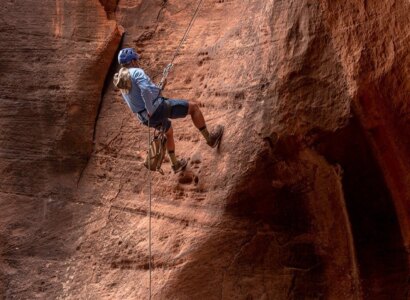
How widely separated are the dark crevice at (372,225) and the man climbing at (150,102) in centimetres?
150

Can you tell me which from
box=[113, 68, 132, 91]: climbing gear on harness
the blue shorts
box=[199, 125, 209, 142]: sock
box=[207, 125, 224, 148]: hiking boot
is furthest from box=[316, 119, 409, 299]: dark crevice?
box=[113, 68, 132, 91]: climbing gear on harness

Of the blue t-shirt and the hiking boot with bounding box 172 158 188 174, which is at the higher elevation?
the blue t-shirt

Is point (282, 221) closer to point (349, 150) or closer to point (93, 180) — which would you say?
point (349, 150)

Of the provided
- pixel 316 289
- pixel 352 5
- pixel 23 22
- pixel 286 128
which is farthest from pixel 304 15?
pixel 23 22

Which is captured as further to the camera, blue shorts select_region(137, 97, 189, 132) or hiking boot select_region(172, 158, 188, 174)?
hiking boot select_region(172, 158, 188, 174)

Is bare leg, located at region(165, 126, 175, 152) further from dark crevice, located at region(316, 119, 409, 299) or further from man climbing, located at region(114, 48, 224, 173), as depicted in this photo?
dark crevice, located at region(316, 119, 409, 299)

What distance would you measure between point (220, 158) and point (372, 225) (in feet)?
6.81

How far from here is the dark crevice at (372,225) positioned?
8086 mm

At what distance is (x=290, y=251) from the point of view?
8.38m

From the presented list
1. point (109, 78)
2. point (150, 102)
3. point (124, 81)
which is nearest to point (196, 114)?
point (150, 102)

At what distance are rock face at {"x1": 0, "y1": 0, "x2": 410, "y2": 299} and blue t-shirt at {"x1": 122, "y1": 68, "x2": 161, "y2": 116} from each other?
1.01 m

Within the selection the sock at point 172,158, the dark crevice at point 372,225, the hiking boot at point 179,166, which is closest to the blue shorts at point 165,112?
the sock at point 172,158

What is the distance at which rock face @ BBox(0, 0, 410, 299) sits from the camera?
7832 mm

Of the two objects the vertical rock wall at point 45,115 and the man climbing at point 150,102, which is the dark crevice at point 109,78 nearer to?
the vertical rock wall at point 45,115
